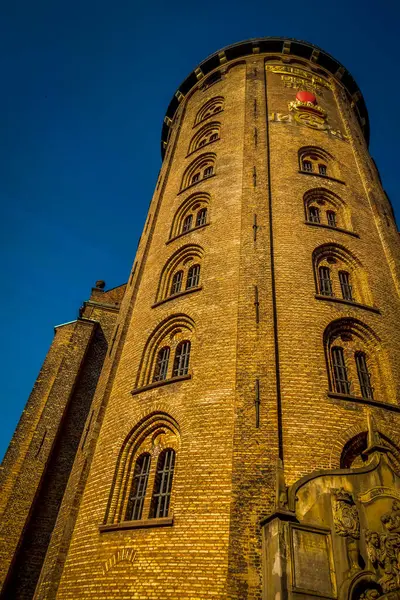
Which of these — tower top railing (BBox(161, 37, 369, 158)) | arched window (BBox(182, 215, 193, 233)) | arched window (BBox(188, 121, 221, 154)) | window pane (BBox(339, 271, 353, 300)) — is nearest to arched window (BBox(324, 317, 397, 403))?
window pane (BBox(339, 271, 353, 300))

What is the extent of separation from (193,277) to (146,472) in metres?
6.01

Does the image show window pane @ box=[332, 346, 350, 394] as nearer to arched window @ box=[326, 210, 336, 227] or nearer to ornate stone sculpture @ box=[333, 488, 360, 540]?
ornate stone sculpture @ box=[333, 488, 360, 540]

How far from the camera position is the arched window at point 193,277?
1350 centimetres

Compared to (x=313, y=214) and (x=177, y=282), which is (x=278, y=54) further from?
(x=177, y=282)

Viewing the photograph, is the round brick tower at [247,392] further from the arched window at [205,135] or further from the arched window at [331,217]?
the arched window at [205,135]

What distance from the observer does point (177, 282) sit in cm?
1416

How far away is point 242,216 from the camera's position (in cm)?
1338

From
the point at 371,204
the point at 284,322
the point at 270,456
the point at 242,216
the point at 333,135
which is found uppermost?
the point at 333,135

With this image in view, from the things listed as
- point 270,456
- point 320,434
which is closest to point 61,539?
point 270,456

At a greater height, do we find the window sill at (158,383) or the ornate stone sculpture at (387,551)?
the window sill at (158,383)

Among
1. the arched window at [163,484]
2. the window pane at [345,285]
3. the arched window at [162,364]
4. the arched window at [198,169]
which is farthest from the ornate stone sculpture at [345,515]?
the arched window at [198,169]

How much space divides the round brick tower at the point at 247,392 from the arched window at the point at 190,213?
0.07m

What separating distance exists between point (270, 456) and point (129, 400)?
169 inches

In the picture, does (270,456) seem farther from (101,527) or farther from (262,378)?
(101,527)
